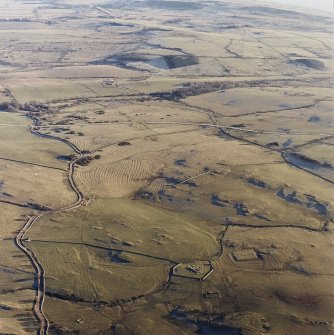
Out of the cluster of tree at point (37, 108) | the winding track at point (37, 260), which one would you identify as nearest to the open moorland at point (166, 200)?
the winding track at point (37, 260)

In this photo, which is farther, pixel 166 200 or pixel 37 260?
pixel 166 200

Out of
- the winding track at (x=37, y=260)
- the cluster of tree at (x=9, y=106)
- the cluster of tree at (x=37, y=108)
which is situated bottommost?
the cluster of tree at (x=37, y=108)

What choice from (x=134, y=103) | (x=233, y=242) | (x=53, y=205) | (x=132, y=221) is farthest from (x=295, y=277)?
(x=134, y=103)

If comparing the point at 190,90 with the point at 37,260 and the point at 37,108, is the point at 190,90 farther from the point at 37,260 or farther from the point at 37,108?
the point at 37,260

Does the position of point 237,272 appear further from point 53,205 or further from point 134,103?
point 134,103

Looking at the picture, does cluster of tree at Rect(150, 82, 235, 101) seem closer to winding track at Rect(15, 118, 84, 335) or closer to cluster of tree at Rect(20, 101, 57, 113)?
cluster of tree at Rect(20, 101, 57, 113)

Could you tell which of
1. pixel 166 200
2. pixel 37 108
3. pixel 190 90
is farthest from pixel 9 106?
pixel 166 200

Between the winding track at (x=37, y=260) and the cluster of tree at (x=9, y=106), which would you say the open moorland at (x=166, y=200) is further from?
the cluster of tree at (x=9, y=106)

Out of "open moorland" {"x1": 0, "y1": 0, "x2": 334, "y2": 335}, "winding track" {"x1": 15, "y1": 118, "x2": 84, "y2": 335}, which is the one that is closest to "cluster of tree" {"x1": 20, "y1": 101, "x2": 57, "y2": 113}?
"open moorland" {"x1": 0, "y1": 0, "x2": 334, "y2": 335}
